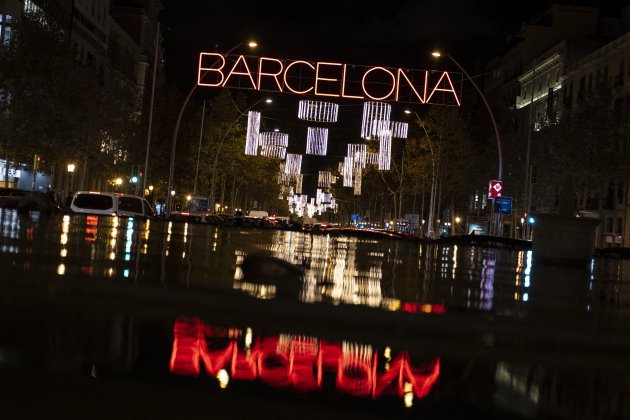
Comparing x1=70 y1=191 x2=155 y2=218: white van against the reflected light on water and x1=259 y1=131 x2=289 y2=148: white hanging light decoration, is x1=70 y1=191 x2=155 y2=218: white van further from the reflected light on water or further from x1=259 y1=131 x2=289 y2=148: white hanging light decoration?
x1=259 y1=131 x2=289 y2=148: white hanging light decoration

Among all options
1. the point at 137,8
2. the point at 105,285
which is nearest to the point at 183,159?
the point at 137,8

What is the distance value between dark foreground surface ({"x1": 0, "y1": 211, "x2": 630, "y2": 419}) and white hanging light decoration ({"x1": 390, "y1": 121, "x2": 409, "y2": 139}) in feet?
170

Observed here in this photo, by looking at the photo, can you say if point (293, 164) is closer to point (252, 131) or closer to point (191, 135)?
point (191, 135)

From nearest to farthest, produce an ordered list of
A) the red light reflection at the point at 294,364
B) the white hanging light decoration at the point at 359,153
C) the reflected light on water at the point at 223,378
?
the reflected light on water at the point at 223,378 < the red light reflection at the point at 294,364 < the white hanging light decoration at the point at 359,153

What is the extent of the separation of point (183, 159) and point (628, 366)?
9081 centimetres

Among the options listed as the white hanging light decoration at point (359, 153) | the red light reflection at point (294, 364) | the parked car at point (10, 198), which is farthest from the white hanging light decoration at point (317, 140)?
the red light reflection at point (294, 364)

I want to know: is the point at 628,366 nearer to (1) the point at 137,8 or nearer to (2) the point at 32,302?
(2) the point at 32,302

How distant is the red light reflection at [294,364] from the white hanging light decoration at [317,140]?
202ft

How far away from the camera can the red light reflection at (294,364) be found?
6.49 meters

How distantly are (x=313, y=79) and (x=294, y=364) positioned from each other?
36624 millimetres

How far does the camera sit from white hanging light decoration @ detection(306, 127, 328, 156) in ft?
228

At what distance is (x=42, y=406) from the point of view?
17.6ft

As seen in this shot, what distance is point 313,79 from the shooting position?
141 ft

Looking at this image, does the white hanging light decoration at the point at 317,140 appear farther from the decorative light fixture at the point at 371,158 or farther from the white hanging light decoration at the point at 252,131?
the decorative light fixture at the point at 371,158
